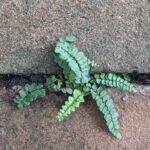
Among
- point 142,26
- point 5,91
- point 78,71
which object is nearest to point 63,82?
point 78,71

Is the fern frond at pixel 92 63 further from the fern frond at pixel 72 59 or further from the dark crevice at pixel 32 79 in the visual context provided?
the dark crevice at pixel 32 79

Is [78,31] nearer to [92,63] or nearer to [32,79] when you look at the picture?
[92,63]

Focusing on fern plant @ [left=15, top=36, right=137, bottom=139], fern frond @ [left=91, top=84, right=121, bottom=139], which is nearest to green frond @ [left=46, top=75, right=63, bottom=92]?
fern plant @ [left=15, top=36, right=137, bottom=139]

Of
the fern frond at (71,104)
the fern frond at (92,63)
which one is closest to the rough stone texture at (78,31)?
the fern frond at (92,63)

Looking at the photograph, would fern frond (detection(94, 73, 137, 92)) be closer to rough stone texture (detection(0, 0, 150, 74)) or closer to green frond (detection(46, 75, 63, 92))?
rough stone texture (detection(0, 0, 150, 74))

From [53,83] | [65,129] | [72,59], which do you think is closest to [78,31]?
[72,59]

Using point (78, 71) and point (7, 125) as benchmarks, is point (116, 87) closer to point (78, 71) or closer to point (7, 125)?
point (78, 71)
